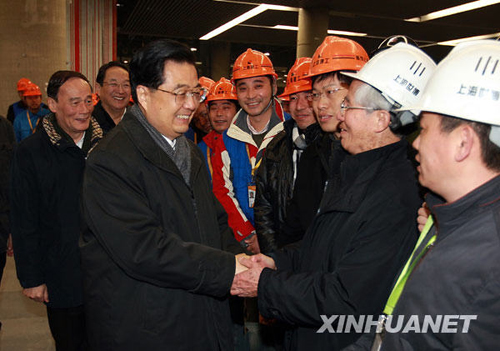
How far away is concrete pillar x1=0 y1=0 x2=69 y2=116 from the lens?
781 centimetres

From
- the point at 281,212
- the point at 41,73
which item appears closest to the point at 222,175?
the point at 281,212

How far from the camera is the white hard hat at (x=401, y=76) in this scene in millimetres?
1810

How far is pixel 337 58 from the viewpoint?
8.96 ft

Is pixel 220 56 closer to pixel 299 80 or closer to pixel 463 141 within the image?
pixel 299 80

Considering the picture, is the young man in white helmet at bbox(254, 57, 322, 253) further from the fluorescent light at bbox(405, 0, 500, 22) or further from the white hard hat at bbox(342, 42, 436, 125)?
the fluorescent light at bbox(405, 0, 500, 22)

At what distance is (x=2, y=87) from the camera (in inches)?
321

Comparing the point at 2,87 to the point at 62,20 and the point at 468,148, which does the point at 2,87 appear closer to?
the point at 62,20

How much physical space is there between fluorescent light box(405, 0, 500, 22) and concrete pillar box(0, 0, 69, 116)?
32.8ft

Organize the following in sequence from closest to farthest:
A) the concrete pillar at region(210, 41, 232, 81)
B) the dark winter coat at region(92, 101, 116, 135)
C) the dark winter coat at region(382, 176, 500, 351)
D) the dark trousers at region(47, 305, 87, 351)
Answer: the dark winter coat at region(382, 176, 500, 351), the dark trousers at region(47, 305, 87, 351), the dark winter coat at region(92, 101, 116, 135), the concrete pillar at region(210, 41, 232, 81)

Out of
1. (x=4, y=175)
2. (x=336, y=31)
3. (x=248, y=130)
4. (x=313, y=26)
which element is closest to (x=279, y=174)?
(x=248, y=130)

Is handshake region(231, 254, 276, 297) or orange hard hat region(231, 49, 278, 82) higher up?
orange hard hat region(231, 49, 278, 82)

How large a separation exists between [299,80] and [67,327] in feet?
8.30

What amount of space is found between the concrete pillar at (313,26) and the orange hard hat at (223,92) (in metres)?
7.95

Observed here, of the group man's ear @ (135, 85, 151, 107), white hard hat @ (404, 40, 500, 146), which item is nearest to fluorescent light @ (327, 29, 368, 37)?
man's ear @ (135, 85, 151, 107)
